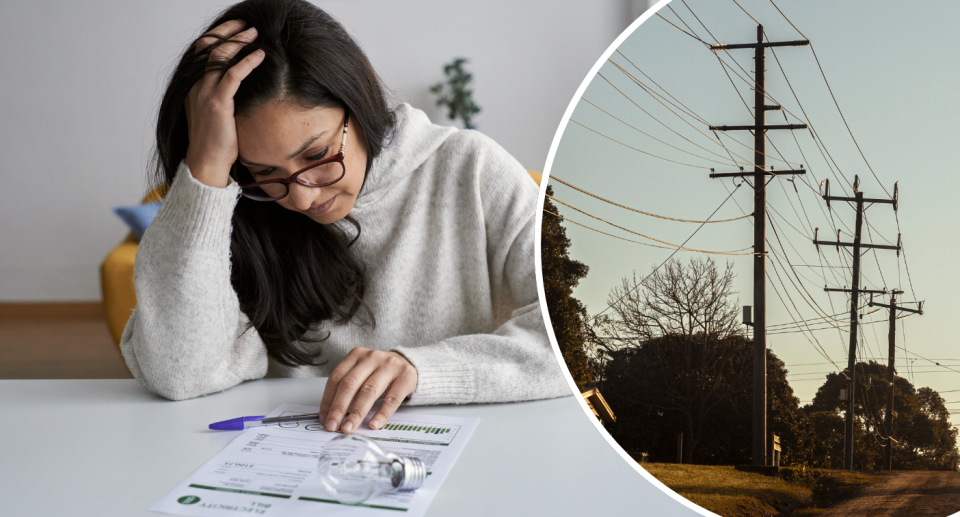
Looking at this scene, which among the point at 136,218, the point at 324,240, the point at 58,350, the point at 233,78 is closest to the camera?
the point at 233,78

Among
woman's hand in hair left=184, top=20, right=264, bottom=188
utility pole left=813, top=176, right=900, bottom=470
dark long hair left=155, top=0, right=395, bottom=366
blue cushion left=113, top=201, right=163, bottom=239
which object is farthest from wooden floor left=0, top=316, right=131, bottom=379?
utility pole left=813, top=176, right=900, bottom=470

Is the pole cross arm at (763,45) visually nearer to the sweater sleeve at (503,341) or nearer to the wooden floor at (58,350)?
the sweater sleeve at (503,341)

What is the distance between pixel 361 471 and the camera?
44cm

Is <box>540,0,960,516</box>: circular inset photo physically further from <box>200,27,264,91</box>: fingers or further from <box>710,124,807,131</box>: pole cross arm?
<box>200,27,264,91</box>: fingers

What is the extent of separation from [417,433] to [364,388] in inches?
3.0

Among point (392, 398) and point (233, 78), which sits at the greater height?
point (233, 78)

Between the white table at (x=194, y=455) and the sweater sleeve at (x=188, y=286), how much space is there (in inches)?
2.3

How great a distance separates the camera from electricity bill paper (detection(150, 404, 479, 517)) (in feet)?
1.45

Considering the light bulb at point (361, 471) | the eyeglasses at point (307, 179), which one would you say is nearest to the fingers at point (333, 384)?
the light bulb at point (361, 471)

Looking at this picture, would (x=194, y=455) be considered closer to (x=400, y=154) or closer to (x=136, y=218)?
(x=400, y=154)

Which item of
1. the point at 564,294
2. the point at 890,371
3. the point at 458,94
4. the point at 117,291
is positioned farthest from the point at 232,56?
the point at 458,94

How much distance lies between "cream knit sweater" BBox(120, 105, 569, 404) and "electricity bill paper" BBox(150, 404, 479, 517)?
8cm

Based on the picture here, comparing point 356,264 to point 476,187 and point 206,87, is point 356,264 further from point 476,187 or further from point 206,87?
point 206,87

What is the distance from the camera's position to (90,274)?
3.85 meters
